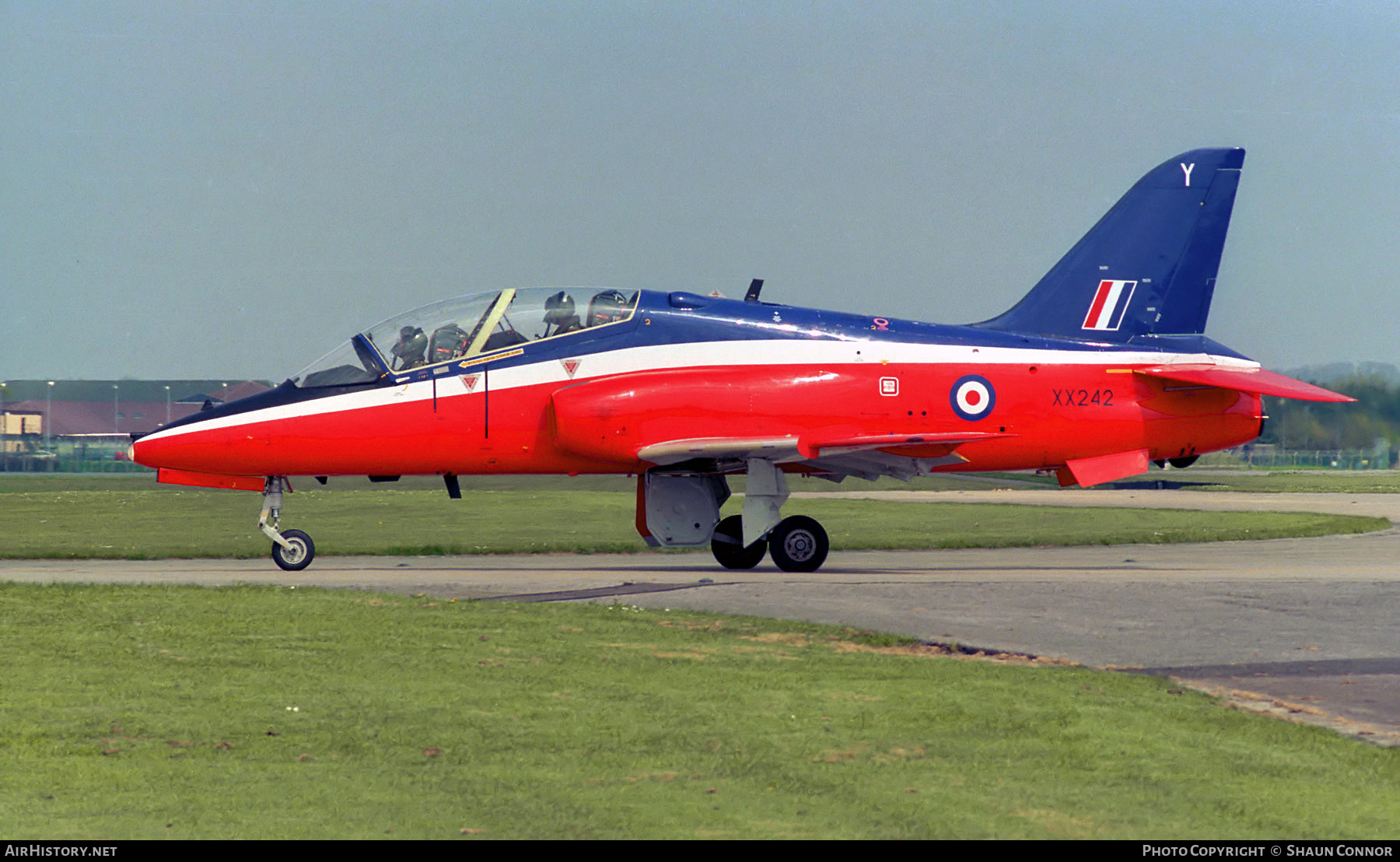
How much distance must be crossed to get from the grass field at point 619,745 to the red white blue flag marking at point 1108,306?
10773 millimetres

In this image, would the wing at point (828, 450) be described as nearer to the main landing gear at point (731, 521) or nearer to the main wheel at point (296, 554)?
the main landing gear at point (731, 521)

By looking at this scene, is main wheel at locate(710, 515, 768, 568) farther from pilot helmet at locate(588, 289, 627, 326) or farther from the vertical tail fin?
the vertical tail fin

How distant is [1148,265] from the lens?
2078 cm

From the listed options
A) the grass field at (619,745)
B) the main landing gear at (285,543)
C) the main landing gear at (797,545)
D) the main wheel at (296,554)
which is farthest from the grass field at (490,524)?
the grass field at (619,745)

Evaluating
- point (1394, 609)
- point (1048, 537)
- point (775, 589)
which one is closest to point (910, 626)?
point (775, 589)

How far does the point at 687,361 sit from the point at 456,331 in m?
3.12

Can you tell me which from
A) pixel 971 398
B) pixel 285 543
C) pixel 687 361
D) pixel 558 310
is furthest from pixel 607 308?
pixel 285 543

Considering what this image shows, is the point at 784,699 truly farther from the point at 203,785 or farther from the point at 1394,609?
the point at 1394,609

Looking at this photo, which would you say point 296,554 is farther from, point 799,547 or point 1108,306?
point 1108,306

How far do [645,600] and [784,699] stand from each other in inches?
225

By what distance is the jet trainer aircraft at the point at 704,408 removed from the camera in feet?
59.5

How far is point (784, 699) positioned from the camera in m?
8.35

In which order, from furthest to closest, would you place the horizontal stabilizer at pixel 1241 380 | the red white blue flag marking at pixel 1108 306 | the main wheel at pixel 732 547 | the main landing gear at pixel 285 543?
the red white blue flag marking at pixel 1108 306 → the main wheel at pixel 732 547 → the horizontal stabilizer at pixel 1241 380 → the main landing gear at pixel 285 543

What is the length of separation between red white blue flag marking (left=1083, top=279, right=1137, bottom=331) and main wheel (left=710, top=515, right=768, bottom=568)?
608 centimetres
